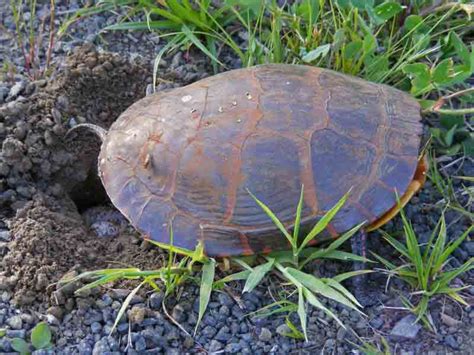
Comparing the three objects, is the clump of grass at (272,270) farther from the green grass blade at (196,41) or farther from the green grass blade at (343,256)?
the green grass blade at (196,41)

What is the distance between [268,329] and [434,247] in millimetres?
607

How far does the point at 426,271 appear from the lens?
2.45m

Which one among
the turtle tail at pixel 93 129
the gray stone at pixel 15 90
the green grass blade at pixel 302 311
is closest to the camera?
the green grass blade at pixel 302 311

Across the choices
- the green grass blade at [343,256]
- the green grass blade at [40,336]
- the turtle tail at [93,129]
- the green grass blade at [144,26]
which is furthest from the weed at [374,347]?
the green grass blade at [144,26]

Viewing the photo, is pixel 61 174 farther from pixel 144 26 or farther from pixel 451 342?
pixel 451 342

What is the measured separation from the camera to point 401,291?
2.53m

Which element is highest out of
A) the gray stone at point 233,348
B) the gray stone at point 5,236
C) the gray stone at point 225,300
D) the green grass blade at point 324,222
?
the green grass blade at point 324,222

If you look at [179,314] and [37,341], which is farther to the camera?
[179,314]

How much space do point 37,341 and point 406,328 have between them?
3.82 ft

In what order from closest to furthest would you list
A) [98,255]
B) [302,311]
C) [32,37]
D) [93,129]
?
[302,311]
[98,255]
[93,129]
[32,37]

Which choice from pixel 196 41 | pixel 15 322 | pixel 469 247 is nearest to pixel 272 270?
pixel 469 247

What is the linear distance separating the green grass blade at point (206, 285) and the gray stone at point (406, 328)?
604 mm

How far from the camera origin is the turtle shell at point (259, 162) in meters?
2.45

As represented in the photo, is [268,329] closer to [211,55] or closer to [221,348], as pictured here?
[221,348]
